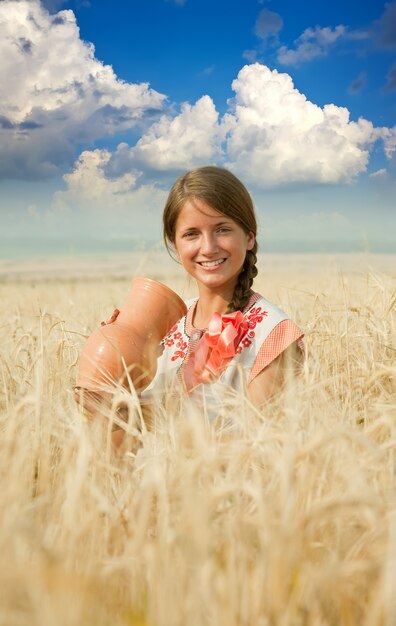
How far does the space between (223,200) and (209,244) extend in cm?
18

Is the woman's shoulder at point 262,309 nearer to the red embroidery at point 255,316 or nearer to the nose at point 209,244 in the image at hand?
the red embroidery at point 255,316

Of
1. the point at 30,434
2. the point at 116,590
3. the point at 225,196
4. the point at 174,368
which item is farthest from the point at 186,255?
the point at 116,590

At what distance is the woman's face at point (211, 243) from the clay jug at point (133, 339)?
17 centimetres

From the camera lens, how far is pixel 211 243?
2477 mm

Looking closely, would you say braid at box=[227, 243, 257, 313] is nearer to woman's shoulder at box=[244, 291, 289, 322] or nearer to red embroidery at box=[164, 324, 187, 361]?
woman's shoulder at box=[244, 291, 289, 322]

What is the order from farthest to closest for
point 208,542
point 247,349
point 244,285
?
point 244,285 → point 247,349 → point 208,542

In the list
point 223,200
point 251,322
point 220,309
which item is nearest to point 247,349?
point 251,322

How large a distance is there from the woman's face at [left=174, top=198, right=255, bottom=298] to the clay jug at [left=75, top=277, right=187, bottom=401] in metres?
0.17

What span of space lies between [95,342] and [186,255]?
55 centimetres

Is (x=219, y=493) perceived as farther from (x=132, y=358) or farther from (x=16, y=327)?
Result: (x=16, y=327)

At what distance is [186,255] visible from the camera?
257cm

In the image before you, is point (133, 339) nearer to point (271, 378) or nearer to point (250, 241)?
point (271, 378)

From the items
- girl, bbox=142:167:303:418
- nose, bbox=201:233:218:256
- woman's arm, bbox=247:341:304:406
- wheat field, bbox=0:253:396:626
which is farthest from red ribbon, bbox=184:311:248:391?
wheat field, bbox=0:253:396:626

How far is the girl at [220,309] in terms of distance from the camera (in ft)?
7.66
